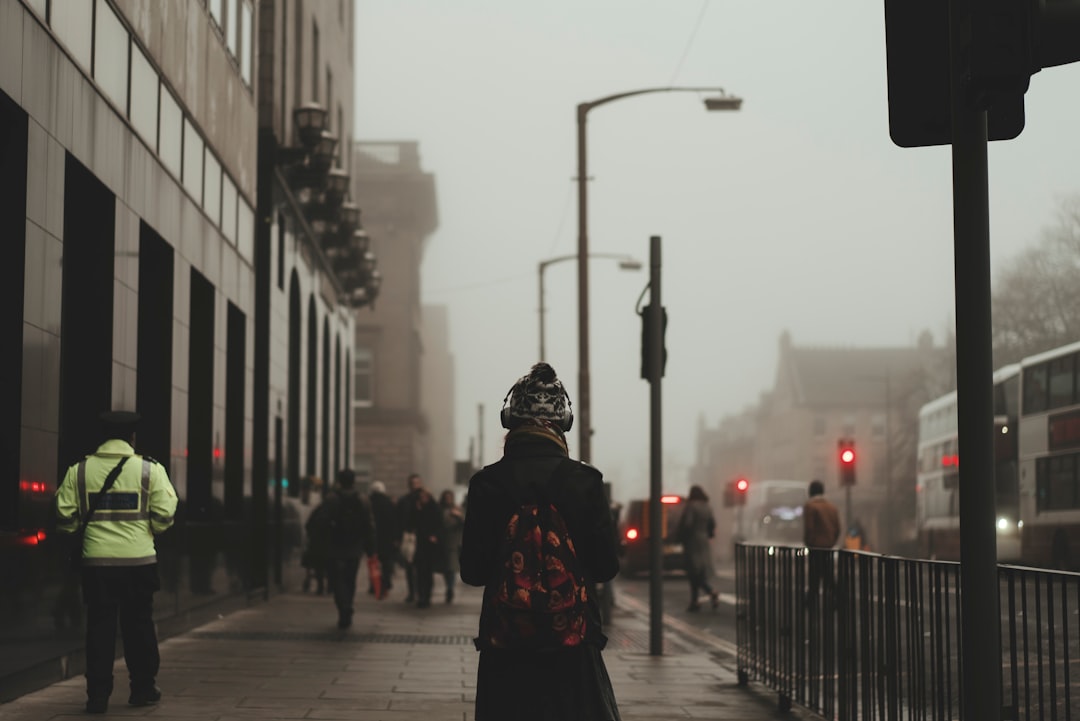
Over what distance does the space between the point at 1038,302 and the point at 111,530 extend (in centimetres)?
5707

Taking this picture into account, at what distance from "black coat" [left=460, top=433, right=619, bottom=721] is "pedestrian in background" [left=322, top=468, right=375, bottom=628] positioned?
1212 centimetres

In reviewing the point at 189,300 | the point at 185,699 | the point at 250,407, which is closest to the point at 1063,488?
the point at 250,407

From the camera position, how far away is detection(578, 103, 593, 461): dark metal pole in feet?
76.2

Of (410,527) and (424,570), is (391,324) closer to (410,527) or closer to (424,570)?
(410,527)

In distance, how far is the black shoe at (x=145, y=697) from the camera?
1033cm

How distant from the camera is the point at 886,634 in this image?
8.30 metres

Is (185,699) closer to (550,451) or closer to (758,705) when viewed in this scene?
(758,705)

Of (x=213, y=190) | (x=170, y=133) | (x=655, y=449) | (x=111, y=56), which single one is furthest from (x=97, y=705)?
Result: (x=213, y=190)

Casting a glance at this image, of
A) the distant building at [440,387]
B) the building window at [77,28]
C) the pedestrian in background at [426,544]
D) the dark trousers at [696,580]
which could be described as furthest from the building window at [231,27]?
the distant building at [440,387]

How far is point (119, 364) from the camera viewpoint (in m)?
14.8

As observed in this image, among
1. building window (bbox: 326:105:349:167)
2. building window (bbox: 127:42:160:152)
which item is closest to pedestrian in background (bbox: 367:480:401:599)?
building window (bbox: 127:42:160:152)

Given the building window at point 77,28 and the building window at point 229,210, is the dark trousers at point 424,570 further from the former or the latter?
the building window at point 77,28

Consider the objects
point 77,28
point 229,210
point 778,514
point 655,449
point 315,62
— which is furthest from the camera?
point 778,514

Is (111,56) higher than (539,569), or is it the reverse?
(111,56)
